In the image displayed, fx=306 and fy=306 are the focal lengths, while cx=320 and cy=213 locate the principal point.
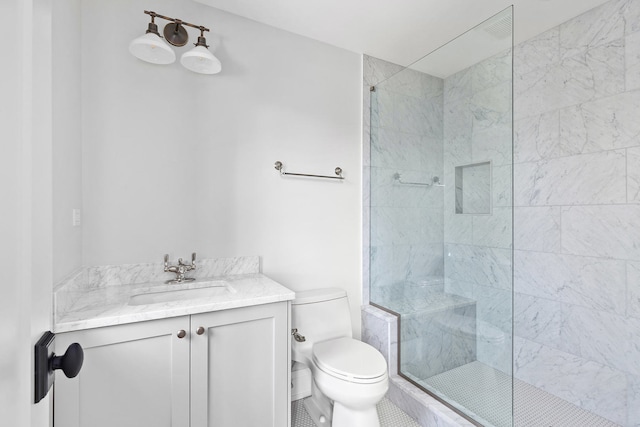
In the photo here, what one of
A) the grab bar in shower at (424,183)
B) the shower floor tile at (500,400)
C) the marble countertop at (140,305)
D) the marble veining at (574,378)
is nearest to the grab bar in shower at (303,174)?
the grab bar in shower at (424,183)

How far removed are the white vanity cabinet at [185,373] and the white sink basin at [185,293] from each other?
0.26 m

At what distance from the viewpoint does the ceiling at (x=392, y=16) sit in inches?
74.5

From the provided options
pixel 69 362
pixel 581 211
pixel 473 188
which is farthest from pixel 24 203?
pixel 581 211

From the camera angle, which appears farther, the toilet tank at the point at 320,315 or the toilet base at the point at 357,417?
the toilet tank at the point at 320,315

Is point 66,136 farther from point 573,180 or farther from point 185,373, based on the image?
point 573,180

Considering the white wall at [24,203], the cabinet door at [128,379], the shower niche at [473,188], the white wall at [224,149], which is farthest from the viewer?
the shower niche at [473,188]

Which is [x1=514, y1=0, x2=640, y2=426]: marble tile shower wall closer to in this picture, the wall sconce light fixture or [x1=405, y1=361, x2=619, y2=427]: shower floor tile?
[x1=405, y1=361, x2=619, y2=427]: shower floor tile

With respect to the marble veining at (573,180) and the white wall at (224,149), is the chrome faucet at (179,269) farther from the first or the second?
the marble veining at (573,180)

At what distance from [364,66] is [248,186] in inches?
54.8

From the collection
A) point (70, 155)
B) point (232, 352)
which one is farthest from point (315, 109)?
point (232, 352)

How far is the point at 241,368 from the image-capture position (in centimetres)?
146

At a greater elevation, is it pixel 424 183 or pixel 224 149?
pixel 224 149

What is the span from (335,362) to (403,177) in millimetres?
1351

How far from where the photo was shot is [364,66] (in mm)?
2475
